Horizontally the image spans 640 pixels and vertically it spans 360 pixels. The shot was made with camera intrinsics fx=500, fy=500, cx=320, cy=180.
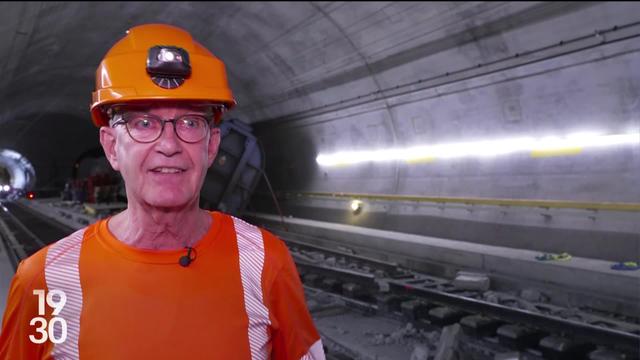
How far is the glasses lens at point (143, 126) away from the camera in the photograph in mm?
1575

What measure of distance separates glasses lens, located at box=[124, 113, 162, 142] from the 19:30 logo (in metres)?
0.56

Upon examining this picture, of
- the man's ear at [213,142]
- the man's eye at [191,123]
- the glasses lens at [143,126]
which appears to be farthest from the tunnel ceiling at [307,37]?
the glasses lens at [143,126]

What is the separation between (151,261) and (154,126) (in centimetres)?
44

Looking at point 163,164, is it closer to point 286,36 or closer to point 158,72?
point 158,72

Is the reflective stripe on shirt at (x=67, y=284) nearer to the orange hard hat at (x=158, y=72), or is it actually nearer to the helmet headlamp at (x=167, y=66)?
the orange hard hat at (x=158, y=72)

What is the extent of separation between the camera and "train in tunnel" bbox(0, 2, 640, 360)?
160cm

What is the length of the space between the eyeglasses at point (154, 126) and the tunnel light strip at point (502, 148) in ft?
24.0

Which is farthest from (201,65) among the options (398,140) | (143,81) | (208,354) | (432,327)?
(398,140)

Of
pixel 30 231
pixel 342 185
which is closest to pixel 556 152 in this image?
pixel 342 185

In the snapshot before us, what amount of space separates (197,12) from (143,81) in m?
9.45

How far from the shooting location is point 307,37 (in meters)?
10.6

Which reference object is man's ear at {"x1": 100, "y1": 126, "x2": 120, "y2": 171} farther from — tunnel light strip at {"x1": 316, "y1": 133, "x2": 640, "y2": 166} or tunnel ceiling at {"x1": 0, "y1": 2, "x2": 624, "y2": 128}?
tunnel light strip at {"x1": 316, "y1": 133, "x2": 640, "y2": 166}

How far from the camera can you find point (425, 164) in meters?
11.1

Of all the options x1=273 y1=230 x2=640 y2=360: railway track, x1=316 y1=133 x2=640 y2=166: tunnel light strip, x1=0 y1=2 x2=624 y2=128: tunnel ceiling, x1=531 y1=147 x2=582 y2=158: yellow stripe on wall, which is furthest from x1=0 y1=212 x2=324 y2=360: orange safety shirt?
x1=531 y1=147 x2=582 y2=158: yellow stripe on wall
